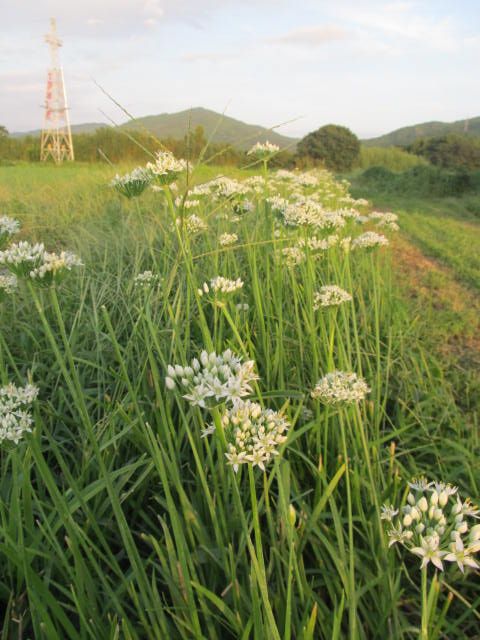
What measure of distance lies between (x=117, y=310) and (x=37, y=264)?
2.04 meters

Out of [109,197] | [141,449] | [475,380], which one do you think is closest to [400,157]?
[109,197]

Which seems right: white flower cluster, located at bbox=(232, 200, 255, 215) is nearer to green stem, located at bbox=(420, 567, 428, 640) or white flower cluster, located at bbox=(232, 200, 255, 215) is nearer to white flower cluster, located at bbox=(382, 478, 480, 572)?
white flower cluster, located at bbox=(382, 478, 480, 572)

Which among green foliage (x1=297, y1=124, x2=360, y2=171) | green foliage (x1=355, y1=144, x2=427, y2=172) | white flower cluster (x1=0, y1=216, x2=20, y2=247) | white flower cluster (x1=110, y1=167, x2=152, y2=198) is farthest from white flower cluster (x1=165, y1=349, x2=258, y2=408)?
green foliage (x1=297, y1=124, x2=360, y2=171)

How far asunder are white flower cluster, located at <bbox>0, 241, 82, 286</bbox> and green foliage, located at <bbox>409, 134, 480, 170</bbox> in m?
19.3

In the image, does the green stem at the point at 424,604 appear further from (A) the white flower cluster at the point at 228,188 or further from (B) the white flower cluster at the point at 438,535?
(A) the white flower cluster at the point at 228,188

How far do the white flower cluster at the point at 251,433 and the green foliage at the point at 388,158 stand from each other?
31548mm

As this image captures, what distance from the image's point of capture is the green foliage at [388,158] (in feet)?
99.8

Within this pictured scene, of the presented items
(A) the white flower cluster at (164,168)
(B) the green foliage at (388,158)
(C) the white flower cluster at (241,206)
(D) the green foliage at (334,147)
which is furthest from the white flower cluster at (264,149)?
(D) the green foliage at (334,147)

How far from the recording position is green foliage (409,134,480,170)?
1900 cm

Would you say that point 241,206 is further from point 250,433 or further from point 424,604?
point 424,604

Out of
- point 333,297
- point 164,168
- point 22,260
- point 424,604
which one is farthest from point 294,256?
point 424,604

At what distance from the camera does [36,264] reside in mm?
1558

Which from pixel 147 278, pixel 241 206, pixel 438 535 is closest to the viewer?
pixel 438 535

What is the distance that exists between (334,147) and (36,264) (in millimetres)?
33356
